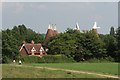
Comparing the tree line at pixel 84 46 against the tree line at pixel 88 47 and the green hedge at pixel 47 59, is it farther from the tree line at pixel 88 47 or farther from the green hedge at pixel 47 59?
the green hedge at pixel 47 59

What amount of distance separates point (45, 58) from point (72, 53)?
6.35 meters

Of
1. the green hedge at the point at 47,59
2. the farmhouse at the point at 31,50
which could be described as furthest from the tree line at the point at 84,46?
the farmhouse at the point at 31,50

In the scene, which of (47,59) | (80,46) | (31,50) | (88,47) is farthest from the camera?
(31,50)

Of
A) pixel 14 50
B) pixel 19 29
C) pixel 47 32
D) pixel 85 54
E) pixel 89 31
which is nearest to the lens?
pixel 14 50

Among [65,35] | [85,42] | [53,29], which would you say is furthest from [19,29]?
[85,42]

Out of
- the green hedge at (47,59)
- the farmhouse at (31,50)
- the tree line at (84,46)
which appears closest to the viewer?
the green hedge at (47,59)

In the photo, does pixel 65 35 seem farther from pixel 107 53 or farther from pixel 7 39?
pixel 7 39

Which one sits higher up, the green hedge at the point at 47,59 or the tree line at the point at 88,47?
the tree line at the point at 88,47

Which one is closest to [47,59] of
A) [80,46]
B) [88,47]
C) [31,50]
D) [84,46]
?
[80,46]

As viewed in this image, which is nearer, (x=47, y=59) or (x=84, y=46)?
(x=47, y=59)

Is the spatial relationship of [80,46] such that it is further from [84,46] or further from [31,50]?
[31,50]

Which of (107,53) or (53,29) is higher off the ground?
(53,29)

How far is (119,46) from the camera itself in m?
61.2

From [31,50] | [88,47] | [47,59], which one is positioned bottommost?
[47,59]
